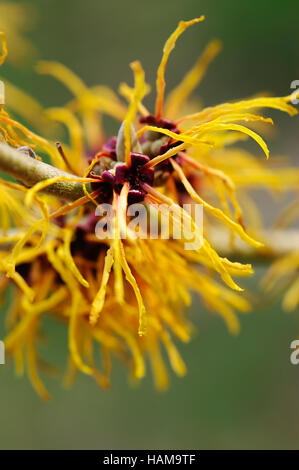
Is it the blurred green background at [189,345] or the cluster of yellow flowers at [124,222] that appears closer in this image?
the cluster of yellow flowers at [124,222]

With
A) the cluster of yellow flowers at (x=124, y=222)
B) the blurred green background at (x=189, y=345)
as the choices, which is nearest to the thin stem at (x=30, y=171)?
the cluster of yellow flowers at (x=124, y=222)

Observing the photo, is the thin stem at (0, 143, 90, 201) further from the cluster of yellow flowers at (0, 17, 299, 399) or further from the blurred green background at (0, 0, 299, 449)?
the blurred green background at (0, 0, 299, 449)

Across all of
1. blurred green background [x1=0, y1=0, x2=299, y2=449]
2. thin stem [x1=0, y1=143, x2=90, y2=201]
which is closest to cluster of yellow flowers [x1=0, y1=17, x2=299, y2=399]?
thin stem [x1=0, y1=143, x2=90, y2=201]

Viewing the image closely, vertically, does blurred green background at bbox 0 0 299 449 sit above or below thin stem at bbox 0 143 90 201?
above

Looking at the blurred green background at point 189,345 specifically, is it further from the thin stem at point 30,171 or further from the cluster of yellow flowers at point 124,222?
the thin stem at point 30,171

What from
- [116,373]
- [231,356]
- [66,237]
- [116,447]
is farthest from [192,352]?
[66,237]

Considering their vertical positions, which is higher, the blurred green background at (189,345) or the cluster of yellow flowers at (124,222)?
the blurred green background at (189,345)

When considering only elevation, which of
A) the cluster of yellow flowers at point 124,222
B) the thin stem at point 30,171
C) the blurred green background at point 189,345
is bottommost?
the thin stem at point 30,171

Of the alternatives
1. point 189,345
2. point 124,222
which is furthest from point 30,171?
point 189,345
